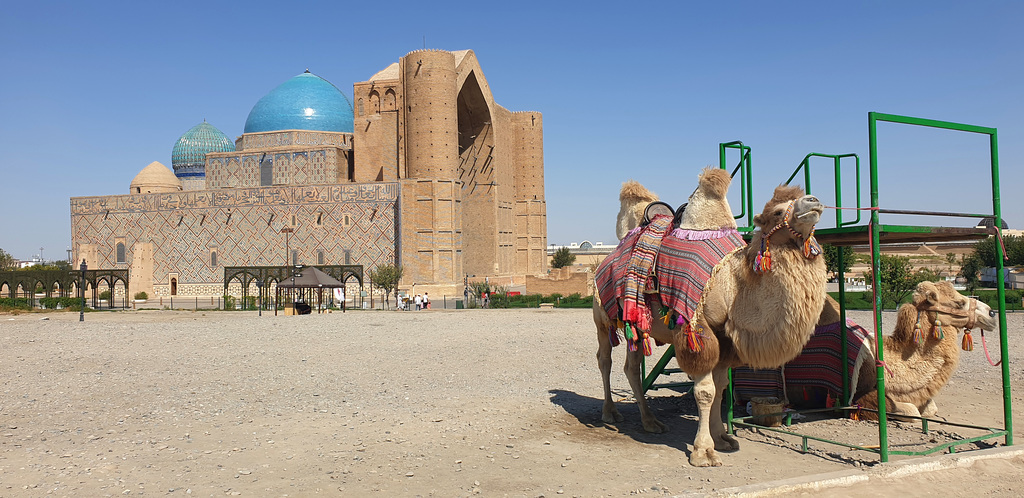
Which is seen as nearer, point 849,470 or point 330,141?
point 849,470

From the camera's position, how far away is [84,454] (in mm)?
6043

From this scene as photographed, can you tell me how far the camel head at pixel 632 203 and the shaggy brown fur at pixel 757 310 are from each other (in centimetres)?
195

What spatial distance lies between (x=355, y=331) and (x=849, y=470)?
14150 mm

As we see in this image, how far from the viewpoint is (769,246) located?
5.33 m

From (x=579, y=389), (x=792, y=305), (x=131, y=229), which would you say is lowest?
(x=579, y=389)

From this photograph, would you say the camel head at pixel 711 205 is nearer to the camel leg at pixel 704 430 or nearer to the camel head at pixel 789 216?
the camel head at pixel 789 216

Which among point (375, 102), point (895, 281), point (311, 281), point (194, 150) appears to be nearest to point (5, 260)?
point (194, 150)

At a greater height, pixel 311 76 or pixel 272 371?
pixel 311 76

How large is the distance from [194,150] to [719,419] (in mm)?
53035

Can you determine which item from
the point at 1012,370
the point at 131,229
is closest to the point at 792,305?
the point at 1012,370

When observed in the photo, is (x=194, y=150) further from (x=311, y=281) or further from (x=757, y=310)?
(x=757, y=310)

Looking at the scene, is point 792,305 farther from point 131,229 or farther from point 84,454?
point 131,229

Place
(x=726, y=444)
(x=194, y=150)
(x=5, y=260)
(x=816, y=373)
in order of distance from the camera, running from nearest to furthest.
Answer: (x=726, y=444), (x=816, y=373), (x=194, y=150), (x=5, y=260)

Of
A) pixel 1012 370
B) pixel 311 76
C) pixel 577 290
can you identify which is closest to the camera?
pixel 1012 370
